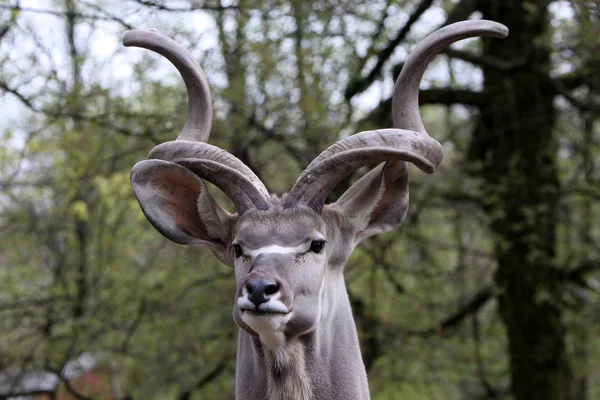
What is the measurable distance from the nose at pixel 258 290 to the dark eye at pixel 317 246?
57 centimetres

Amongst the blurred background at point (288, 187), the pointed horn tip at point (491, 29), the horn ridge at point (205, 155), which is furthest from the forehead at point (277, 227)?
the blurred background at point (288, 187)

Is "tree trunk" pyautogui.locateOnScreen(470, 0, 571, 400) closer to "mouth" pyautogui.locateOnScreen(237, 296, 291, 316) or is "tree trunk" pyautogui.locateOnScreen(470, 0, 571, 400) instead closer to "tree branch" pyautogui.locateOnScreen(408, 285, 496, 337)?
"tree branch" pyautogui.locateOnScreen(408, 285, 496, 337)

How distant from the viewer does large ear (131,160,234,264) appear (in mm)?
4789

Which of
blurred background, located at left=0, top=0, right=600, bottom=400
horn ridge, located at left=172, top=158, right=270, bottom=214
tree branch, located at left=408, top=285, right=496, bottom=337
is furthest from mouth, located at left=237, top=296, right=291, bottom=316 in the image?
tree branch, located at left=408, top=285, right=496, bottom=337

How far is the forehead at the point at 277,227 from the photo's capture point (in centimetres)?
445

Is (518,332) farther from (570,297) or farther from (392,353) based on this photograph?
(392,353)

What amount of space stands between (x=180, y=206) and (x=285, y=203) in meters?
0.76

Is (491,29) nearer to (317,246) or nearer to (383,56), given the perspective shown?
(317,246)

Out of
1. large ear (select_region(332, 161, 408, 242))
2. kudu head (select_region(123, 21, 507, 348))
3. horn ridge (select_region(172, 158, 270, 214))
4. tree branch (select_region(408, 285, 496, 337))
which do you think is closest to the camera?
kudu head (select_region(123, 21, 507, 348))

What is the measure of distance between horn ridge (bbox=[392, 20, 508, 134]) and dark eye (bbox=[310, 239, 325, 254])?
0.85 meters

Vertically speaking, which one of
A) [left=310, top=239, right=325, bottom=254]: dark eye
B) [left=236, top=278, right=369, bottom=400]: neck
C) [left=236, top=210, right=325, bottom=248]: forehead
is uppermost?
[left=236, top=210, right=325, bottom=248]: forehead

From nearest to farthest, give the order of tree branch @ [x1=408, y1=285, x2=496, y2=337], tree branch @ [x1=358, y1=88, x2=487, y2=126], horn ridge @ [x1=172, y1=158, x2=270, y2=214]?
horn ridge @ [x1=172, y1=158, x2=270, y2=214] → tree branch @ [x1=358, y1=88, x2=487, y2=126] → tree branch @ [x1=408, y1=285, x2=496, y2=337]

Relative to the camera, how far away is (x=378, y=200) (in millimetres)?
5074

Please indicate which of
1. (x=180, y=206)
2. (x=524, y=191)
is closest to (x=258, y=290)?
(x=180, y=206)
